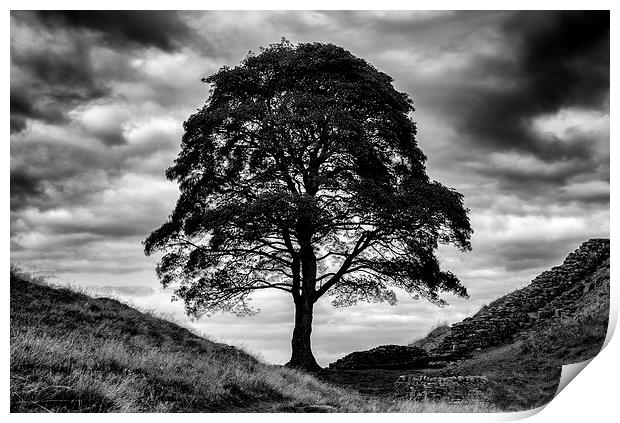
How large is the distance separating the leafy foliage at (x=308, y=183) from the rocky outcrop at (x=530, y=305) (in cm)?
229

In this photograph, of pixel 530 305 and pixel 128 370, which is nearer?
pixel 128 370

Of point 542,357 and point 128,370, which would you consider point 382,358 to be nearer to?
point 542,357

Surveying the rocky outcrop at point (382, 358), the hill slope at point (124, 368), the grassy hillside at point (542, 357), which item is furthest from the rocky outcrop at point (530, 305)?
the hill slope at point (124, 368)

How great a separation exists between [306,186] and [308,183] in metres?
0.10

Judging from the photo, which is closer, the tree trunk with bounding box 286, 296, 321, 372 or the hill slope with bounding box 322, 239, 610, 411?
the hill slope with bounding box 322, 239, 610, 411

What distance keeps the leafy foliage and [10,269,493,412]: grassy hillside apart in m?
2.44

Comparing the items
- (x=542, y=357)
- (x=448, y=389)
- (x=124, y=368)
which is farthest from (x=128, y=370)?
(x=542, y=357)

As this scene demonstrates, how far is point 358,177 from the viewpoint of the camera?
52.7 feet

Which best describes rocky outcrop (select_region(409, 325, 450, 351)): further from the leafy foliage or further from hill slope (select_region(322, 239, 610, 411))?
the leafy foliage

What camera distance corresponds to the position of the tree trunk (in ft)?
51.6

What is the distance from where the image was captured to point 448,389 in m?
12.0

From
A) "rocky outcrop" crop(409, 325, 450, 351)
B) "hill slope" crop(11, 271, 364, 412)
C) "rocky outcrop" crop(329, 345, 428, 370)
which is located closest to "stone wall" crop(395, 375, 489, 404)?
"hill slope" crop(11, 271, 364, 412)

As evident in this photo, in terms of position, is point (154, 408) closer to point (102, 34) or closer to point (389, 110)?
point (102, 34)

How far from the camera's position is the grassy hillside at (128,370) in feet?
26.1
